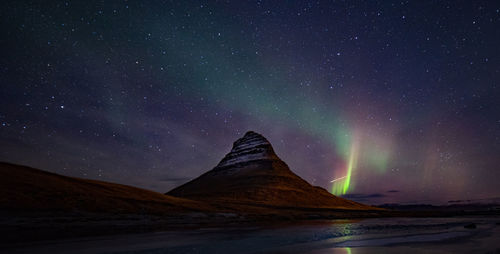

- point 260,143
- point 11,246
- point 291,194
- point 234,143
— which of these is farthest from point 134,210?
point 234,143

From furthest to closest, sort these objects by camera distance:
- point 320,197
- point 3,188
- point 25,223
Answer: point 320,197, point 3,188, point 25,223

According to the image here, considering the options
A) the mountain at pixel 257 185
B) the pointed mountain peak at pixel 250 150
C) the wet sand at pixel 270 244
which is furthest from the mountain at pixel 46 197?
the pointed mountain peak at pixel 250 150

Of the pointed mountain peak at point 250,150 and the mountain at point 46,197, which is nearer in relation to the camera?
the mountain at point 46,197

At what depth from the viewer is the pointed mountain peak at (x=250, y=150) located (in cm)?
15402

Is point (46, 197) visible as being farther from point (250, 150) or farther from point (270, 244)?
point (250, 150)

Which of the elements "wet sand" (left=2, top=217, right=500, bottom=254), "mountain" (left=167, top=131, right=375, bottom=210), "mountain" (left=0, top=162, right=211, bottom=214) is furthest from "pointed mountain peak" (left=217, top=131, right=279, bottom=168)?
"wet sand" (left=2, top=217, right=500, bottom=254)

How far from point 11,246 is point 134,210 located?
24.6 m

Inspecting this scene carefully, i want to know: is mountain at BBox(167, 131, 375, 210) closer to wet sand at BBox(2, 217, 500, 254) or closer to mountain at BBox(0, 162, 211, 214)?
mountain at BBox(0, 162, 211, 214)

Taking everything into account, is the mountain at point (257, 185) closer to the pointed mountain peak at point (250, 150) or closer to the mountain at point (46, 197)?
the pointed mountain peak at point (250, 150)

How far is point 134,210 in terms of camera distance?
1404 inches

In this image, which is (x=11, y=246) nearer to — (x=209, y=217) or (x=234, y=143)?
(x=209, y=217)

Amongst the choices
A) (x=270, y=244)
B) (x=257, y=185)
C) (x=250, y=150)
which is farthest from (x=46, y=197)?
(x=250, y=150)

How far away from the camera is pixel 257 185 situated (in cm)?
11369

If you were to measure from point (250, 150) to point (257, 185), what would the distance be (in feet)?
167
